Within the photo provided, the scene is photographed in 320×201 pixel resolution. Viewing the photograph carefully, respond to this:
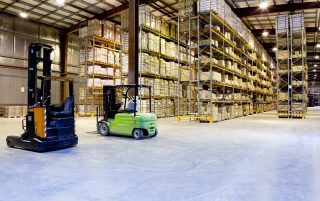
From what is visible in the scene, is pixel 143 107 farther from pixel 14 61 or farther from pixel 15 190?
pixel 15 190

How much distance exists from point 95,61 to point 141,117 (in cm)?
1141

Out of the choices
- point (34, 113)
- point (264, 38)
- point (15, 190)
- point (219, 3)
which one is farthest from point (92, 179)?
point (264, 38)

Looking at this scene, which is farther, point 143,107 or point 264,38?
point 264,38

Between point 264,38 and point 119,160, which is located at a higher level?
point 264,38

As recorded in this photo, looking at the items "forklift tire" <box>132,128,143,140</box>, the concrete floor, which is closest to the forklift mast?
the concrete floor

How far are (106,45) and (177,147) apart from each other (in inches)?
581

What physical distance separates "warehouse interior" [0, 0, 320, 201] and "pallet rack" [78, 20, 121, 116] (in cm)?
8

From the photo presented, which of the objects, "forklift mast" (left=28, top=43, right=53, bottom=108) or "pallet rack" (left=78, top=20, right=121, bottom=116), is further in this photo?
"pallet rack" (left=78, top=20, right=121, bottom=116)

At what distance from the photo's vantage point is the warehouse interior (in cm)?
365

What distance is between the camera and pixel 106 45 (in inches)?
774

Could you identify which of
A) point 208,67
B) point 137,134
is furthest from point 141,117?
point 208,67

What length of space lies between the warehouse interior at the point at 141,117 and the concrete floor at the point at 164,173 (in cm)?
2

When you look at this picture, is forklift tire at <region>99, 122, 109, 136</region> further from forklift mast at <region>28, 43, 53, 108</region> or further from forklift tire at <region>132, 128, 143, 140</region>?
forklift mast at <region>28, 43, 53, 108</region>

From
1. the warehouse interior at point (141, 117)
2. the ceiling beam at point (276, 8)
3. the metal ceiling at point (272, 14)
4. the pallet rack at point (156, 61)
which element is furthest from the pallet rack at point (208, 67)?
the metal ceiling at point (272, 14)
